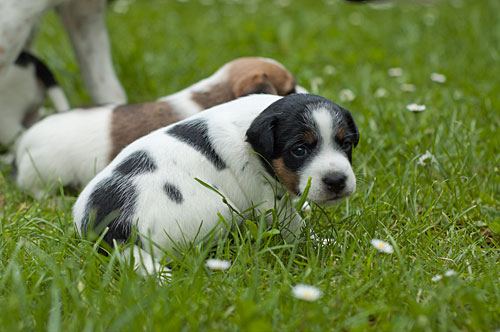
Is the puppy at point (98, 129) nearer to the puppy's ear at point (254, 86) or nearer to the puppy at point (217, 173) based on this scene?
the puppy's ear at point (254, 86)

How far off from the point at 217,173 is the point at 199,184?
155mm

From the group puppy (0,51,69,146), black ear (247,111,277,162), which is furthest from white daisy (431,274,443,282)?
puppy (0,51,69,146)

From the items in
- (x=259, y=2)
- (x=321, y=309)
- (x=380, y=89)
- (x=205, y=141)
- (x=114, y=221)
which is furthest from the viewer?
(x=259, y=2)

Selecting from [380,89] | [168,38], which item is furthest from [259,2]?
[380,89]

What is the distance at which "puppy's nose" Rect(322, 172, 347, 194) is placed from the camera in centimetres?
307

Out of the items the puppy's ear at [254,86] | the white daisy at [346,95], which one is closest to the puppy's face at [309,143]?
the puppy's ear at [254,86]

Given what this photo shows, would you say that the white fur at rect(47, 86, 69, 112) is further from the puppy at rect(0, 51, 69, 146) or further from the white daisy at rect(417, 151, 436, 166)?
the white daisy at rect(417, 151, 436, 166)

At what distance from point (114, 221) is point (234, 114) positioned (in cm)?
94

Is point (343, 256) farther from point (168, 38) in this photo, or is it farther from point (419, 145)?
point (168, 38)

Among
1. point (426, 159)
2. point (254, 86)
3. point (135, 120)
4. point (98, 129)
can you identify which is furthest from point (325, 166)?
point (98, 129)

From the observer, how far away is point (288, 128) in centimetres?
312

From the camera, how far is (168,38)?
28.9 ft

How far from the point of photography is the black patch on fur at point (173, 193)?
3074 mm

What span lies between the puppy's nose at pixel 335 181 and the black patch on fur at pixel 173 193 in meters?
0.78
